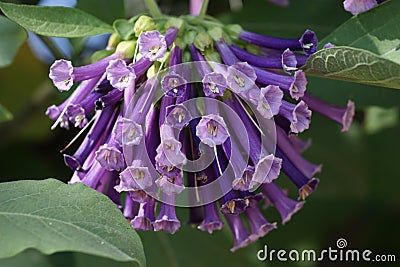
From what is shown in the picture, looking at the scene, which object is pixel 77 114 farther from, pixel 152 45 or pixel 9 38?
pixel 9 38

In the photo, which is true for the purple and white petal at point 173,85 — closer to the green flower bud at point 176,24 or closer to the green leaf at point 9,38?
the green flower bud at point 176,24

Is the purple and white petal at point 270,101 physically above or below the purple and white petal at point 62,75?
below

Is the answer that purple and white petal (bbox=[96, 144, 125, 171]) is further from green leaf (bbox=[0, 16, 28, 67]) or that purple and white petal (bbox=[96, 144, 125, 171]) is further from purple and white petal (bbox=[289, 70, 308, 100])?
green leaf (bbox=[0, 16, 28, 67])

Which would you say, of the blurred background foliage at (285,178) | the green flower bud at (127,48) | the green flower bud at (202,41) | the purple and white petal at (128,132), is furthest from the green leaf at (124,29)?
the blurred background foliage at (285,178)

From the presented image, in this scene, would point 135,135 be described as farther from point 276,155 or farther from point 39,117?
point 39,117

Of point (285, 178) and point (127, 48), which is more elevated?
point (127, 48)

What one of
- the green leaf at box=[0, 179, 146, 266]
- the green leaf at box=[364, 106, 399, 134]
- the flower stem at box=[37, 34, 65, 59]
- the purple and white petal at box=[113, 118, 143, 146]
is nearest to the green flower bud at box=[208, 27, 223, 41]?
the purple and white petal at box=[113, 118, 143, 146]

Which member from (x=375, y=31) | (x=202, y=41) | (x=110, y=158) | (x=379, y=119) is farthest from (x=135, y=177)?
(x=379, y=119)
